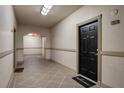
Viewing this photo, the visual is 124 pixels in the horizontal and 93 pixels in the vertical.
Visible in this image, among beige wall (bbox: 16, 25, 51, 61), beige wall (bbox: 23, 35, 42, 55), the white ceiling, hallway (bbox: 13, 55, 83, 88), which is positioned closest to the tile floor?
hallway (bbox: 13, 55, 83, 88)

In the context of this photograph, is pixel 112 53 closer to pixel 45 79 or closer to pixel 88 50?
pixel 88 50

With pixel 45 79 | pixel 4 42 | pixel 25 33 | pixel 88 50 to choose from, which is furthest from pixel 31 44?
pixel 4 42

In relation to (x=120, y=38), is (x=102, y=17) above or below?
above

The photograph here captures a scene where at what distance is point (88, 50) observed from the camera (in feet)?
11.6

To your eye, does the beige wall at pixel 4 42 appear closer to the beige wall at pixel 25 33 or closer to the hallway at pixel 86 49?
the hallway at pixel 86 49

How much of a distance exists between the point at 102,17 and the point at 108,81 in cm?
166

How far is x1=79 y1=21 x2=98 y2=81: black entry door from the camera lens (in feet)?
10.5

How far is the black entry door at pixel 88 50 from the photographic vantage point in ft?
10.5

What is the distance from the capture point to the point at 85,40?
373cm

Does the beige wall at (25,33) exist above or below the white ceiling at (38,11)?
below

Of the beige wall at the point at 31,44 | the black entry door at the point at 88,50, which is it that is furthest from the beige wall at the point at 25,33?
the beige wall at the point at 31,44

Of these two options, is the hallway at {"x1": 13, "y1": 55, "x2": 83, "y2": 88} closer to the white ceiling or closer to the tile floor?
the tile floor
